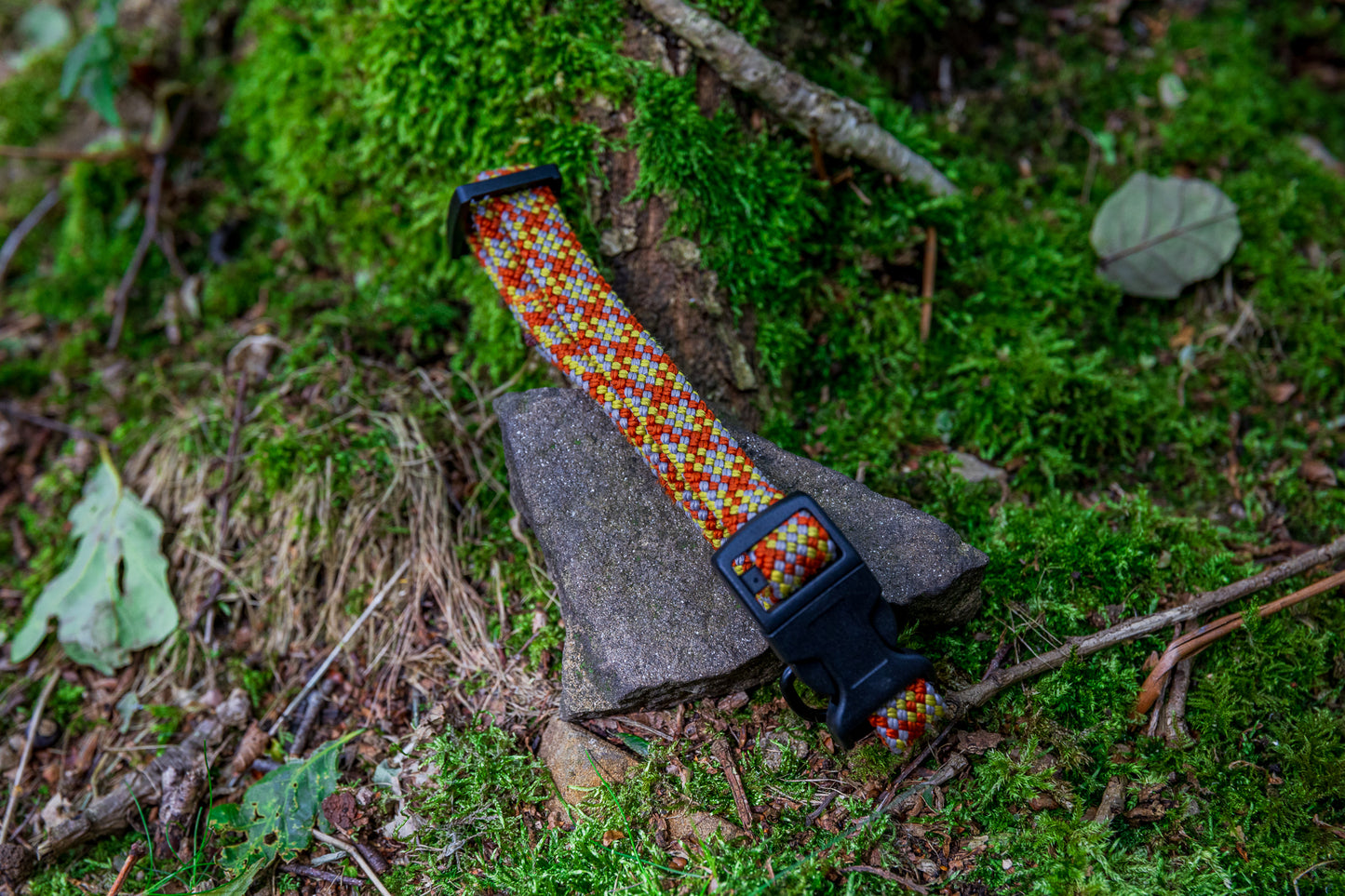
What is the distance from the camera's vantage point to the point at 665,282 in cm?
271

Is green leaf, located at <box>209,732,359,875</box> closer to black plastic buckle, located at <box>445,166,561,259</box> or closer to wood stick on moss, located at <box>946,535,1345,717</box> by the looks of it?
black plastic buckle, located at <box>445,166,561,259</box>

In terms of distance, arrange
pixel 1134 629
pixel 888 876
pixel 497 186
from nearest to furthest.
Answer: pixel 888 876 → pixel 1134 629 → pixel 497 186

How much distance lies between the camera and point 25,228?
3.99 meters

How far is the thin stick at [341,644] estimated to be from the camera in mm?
2523

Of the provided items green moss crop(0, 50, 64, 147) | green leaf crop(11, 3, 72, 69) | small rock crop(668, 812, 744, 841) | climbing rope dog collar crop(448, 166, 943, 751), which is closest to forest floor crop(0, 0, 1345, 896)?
small rock crop(668, 812, 744, 841)

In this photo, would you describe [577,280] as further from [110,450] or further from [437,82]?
[110,450]

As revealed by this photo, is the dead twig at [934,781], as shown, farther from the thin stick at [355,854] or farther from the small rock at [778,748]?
the thin stick at [355,854]

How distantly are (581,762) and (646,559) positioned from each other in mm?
564

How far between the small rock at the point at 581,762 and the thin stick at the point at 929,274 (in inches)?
73.1

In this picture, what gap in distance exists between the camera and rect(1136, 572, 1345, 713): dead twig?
213cm

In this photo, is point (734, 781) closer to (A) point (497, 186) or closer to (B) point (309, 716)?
(B) point (309, 716)

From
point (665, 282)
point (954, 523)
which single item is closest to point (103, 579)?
point (665, 282)

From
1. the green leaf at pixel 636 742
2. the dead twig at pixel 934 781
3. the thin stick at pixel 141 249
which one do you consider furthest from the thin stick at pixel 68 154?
the dead twig at pixel 934 781

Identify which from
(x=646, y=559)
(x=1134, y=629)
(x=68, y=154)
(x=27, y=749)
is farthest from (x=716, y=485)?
(x=68, y=154)
